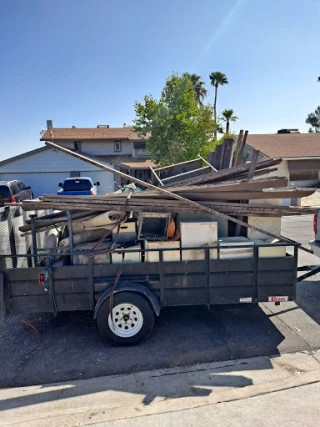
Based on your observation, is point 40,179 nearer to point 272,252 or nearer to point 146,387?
point 272,252

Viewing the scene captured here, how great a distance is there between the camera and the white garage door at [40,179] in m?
21.1

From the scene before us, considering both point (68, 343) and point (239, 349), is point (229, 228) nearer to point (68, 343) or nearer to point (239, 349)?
point (239, 349)

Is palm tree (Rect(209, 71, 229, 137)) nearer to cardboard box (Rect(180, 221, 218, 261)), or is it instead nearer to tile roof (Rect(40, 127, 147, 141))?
tile roof (Rect(40, 127, 147, 141))

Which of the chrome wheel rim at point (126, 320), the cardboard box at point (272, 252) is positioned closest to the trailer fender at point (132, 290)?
the chrome wheel rim at point (126, 320)

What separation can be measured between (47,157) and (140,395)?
20.4 metres

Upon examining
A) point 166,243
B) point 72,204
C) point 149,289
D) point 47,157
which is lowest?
point 149,289

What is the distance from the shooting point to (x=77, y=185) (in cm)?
1439

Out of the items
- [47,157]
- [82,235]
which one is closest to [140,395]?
[82,235]

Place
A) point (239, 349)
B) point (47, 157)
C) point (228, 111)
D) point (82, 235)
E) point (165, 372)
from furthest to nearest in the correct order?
1. point (228, 111)
2. point (47, 157)
3. point (82, 235)
4. point (239, 349)
5. point (165, 372)

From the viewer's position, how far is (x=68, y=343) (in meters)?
4.11

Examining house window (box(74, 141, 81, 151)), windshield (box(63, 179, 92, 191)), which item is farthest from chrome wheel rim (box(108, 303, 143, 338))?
house window (box(74, 141, 81, 151))

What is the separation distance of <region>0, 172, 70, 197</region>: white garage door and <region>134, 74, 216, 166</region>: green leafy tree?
311 inches

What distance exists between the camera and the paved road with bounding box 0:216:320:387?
359 centimetres

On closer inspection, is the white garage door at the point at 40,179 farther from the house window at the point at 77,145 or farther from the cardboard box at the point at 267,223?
the cardboard box at the point at 267,223
